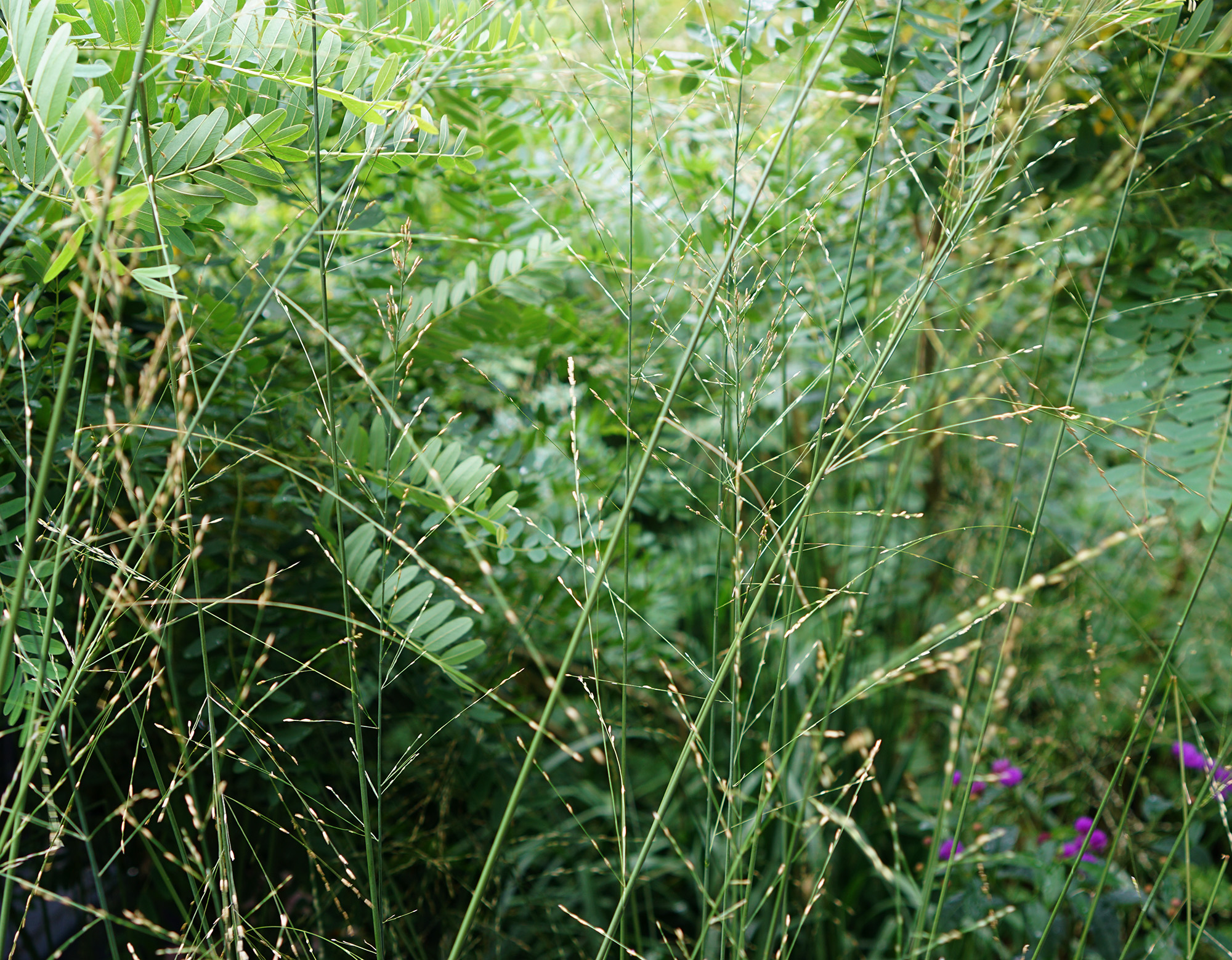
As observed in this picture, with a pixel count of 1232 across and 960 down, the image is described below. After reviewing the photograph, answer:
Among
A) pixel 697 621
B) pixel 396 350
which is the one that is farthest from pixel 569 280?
pixel 396 350

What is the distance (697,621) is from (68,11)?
3.11ft

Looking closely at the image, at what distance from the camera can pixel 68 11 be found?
1.86ft

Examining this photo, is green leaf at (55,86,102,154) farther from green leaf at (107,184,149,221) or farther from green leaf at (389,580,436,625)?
green leaf at (389,580,436,625)

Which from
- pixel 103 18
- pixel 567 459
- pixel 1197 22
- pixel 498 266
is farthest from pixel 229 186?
pixel 1197 22

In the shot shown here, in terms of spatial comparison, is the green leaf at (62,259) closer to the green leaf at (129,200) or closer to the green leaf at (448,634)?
the green leaf at (129,200)

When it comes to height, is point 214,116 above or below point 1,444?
above

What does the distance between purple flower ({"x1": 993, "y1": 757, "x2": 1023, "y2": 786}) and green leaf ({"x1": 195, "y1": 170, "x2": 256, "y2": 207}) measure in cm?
89

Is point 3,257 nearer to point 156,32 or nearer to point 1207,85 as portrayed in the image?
point 156,32

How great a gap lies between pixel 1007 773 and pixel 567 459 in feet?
2.10

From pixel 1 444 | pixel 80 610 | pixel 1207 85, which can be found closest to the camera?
pixel 80 610

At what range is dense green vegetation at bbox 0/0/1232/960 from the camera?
0.52 meters

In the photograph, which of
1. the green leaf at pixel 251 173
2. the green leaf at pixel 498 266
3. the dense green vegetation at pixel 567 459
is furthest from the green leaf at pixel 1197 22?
the green leaf at pixel 251 173

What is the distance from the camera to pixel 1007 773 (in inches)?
39.6

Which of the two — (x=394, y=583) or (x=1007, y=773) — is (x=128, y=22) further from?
(x=1007, y=773)
